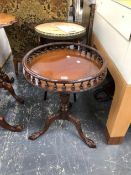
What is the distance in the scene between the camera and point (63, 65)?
1.05 meters

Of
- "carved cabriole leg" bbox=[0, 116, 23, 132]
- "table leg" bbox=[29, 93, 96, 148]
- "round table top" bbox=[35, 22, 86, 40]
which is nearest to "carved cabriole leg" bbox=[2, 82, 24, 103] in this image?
"carved cabriole leg" bbox=[0, 116, 23, 132]

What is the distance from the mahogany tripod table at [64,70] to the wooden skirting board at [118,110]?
0.14 metres

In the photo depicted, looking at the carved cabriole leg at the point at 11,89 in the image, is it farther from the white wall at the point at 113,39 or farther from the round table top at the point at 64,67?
the white wall at the point at 113,39

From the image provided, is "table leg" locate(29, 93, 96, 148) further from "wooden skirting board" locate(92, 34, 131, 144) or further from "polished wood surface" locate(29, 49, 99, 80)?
"polished wood surface" locate(29, 49, 99, 80)

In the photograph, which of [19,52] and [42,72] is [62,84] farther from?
[19,52]

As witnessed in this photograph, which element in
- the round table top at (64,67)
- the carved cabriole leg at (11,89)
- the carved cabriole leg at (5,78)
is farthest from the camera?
the carved cabriole leg at (5,78)

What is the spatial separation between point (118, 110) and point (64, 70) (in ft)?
1.43

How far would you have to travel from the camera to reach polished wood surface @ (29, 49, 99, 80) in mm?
952

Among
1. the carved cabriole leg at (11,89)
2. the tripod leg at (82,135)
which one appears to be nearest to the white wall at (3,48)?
the carved cabriole leg at (11,89)

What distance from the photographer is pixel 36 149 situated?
1244 millimetres

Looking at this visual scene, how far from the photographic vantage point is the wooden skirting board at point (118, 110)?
1040 millimetres

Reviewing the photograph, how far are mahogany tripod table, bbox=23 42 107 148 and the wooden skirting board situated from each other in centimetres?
14

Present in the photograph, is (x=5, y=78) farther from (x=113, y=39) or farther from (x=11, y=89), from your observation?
(x=113, y=39)

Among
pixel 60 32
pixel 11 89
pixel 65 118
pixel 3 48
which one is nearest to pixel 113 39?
pixel 60 32
